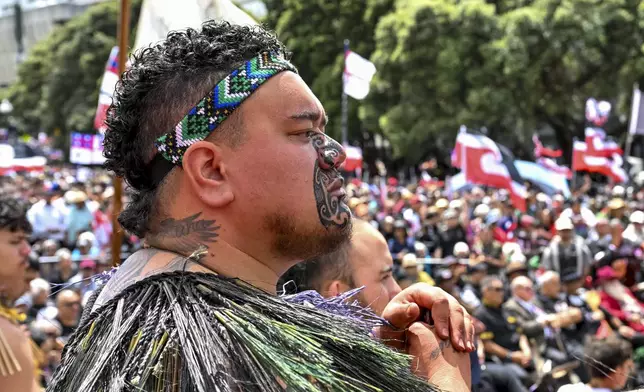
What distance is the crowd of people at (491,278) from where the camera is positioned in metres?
3.28

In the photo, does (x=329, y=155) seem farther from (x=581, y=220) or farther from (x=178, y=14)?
(x=581, y=220)

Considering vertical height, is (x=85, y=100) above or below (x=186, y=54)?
below

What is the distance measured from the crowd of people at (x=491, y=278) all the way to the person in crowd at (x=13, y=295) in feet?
0.65

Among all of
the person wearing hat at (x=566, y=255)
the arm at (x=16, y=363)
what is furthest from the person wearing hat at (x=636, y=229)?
the arm at (x=16, y=363)

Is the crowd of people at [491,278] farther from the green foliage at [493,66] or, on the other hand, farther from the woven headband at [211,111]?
the green foliage at [493,66]

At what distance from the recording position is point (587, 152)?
2172cm

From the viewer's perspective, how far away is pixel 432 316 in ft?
6.47

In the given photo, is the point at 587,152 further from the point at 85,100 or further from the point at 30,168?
the point at 85,100

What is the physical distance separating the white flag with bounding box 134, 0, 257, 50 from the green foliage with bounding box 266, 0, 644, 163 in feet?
90.9

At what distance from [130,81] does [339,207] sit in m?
0.50

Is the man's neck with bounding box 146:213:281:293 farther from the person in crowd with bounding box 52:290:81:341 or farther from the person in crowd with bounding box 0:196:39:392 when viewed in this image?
the person in crowd with bounding box 52:290:81:341

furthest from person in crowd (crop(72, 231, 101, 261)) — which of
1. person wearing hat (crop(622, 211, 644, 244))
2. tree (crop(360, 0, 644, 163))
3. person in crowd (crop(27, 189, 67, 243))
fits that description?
tree (crop(360, 0, 644, 163))

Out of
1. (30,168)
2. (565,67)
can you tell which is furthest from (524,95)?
(30,168)

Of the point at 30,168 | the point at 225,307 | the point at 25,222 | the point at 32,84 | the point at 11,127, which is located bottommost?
the point at 11,127
